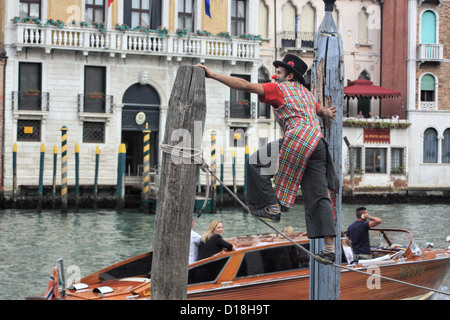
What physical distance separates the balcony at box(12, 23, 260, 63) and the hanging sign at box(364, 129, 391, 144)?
5.49 metres

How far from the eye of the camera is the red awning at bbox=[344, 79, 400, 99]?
26.4m

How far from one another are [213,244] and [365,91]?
1990 centimetres

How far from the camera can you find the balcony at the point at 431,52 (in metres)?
27.4

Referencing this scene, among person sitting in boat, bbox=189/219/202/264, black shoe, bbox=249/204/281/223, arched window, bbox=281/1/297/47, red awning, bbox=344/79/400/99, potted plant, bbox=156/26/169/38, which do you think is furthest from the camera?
arched window, bbox=281/1/297/47

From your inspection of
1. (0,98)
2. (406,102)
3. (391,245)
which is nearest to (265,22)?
(406,102)

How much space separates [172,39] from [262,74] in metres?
4.72

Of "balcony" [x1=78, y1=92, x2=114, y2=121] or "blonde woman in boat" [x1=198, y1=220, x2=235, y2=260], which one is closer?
"blonde woman in boat" [x1=198, y1=220, x2=235, y2=260]

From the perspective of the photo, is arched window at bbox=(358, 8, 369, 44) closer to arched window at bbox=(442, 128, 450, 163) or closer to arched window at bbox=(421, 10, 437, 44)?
arched window at bbox=(421, 10, 437, 44)

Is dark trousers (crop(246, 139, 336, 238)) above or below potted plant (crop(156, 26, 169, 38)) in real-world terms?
below

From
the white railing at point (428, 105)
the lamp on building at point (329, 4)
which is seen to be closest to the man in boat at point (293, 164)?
the lamp on building at point (329, 4)

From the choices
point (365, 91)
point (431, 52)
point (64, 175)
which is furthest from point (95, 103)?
point (431, 52)

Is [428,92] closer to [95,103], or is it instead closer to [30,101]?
[95,103]

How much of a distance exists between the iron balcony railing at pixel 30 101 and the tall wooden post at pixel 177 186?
19.4 metres

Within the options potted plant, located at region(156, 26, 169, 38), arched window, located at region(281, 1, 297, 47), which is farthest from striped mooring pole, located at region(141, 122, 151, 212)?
arched window, located at region(281, 1, 297, 47)
